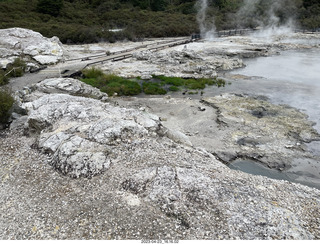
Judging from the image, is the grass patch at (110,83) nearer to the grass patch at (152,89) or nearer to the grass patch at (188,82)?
the grass patch at (152,89)

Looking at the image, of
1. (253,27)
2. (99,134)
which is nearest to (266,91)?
(99,134)

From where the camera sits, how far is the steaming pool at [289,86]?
11.5 m

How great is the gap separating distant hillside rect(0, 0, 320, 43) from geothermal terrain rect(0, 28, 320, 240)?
26375 millimetres

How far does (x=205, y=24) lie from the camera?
5709 cm

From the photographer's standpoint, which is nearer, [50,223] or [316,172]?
[50,223]

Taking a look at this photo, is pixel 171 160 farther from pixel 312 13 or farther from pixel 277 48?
pixel 312 13

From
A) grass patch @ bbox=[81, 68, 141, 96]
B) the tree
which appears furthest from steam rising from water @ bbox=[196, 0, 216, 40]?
the tree

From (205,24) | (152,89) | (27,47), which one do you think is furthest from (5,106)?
(205,24)

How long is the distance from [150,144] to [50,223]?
489cm

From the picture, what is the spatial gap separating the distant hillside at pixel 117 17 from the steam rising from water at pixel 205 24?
1.37 meters

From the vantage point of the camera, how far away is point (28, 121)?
12516 millimetres

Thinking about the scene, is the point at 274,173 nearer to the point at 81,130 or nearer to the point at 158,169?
the point at 158,169

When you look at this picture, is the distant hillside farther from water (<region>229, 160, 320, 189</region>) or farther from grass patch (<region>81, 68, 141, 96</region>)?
water (<region>229, 160, 320, 189</region>)

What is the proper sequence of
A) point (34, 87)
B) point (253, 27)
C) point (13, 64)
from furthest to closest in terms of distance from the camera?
point (253, 27), point (13, 64), point (34, 87)
